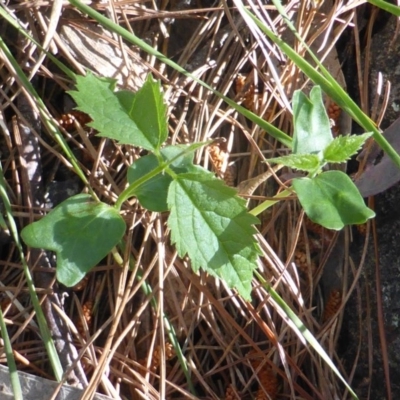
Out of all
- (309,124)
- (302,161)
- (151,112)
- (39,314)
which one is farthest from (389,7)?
(39,314)

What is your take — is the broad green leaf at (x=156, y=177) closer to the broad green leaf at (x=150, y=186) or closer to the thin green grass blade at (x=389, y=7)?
the broad green leaf at (x=150, y=186)

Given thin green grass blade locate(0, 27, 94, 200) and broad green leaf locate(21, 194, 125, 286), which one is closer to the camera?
broad green leaf locate(21, 194, 125, 286)

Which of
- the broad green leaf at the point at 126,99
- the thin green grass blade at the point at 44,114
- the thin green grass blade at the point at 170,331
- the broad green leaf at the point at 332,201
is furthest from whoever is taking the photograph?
the thin green grass blade at the point at 170,331

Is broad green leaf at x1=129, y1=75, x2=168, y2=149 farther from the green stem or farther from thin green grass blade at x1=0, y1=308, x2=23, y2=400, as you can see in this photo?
thin green grass blade at x1=0, y1=308, x2=23, y2=400

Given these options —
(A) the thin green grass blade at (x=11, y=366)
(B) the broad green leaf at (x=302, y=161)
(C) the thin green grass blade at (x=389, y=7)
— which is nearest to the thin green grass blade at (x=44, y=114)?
(A) the thin green grass blade at (x=11, y=366)

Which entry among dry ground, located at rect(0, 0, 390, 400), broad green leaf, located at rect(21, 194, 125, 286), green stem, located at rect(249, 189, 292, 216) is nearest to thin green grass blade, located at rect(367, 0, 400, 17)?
dry ground, located at rect(0, 0, 390, 400)

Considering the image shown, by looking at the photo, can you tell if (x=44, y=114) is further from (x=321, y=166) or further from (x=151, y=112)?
(x=321, y=166)
